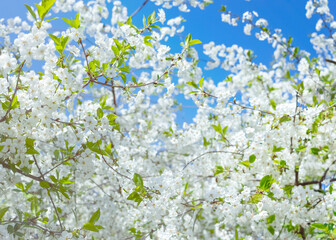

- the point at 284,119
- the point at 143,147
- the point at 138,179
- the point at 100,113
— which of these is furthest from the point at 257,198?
the point at 143,147

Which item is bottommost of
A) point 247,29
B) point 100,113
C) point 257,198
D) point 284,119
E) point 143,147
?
point 257,198

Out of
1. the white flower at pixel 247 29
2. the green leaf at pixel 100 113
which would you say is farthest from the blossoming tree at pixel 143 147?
the white flower at pixel 247 29

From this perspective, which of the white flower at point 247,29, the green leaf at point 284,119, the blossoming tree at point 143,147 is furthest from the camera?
the white flower at point 247,29

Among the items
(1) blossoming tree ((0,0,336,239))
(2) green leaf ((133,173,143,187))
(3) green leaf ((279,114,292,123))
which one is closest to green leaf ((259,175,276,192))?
(1) blossoming tree ((0,0,336,239))

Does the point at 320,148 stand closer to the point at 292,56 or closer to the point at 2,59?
the point at 292,56

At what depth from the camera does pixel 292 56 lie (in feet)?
15.4

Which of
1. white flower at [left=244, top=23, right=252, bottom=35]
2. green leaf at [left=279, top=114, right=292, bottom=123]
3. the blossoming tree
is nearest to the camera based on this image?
the blossoming tree

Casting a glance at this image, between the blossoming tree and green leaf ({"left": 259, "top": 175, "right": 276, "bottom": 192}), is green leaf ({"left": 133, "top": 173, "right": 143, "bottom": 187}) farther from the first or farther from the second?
green leaf ({"left": 259, "top": 175, "right": 276, "bottom": 192})

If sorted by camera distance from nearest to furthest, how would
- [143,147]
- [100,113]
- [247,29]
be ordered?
1. [100,113]
2. [143,147]
3. [247,29]

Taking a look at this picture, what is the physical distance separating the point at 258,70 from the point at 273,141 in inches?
112

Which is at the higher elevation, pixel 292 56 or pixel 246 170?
pixel 292 56

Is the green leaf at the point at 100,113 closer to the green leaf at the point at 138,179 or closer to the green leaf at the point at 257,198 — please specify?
the green leaf at the point at 138,179

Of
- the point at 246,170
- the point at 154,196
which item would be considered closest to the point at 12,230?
the point at 154,196

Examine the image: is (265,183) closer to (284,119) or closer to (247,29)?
(284,119)
